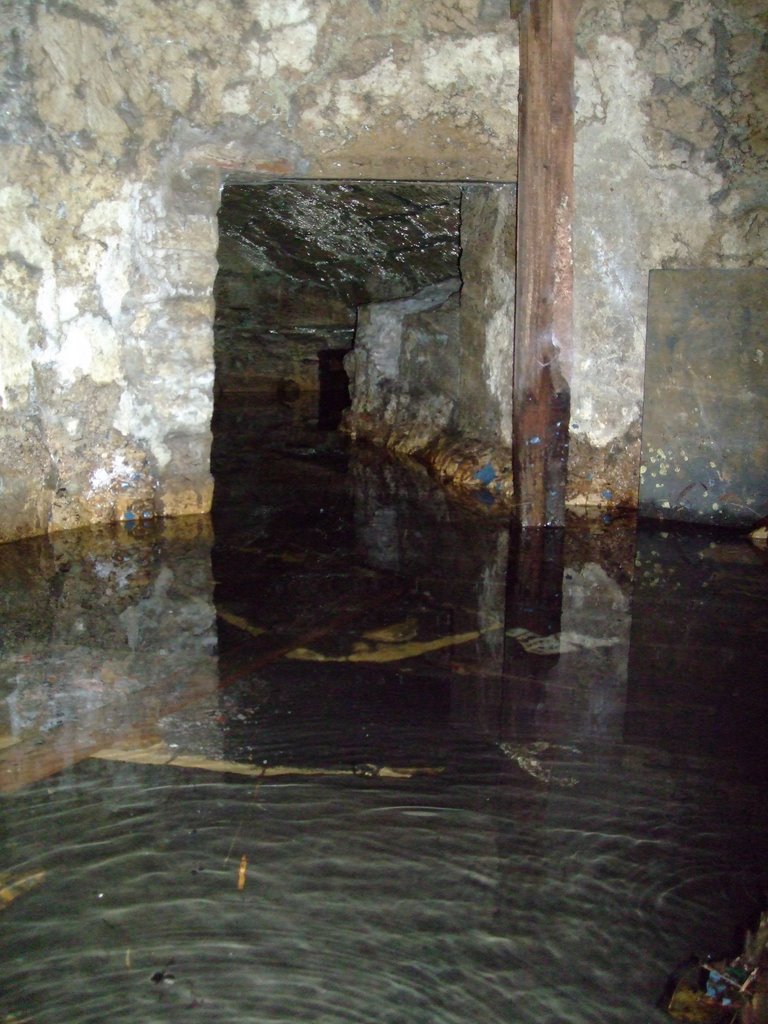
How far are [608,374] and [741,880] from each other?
3.05 m

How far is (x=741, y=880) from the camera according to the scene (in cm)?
180

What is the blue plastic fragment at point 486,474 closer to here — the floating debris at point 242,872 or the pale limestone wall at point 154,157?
the pale limestone wall at point 154,157

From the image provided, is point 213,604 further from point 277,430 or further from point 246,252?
point 246,252

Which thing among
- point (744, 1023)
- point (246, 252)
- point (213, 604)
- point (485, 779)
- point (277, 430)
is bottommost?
point (744, 1023)

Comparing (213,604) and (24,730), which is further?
(213,604)

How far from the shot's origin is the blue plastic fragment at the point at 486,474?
198 inches

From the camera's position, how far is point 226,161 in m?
4.12

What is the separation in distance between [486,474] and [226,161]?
2058 mm

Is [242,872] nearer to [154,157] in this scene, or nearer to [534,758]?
[534,758]

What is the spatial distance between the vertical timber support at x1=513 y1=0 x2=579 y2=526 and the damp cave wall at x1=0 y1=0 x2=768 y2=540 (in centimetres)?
10

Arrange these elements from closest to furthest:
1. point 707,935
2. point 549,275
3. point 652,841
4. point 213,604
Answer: point 707,935, point 652,841, point 213,604, point 549,275

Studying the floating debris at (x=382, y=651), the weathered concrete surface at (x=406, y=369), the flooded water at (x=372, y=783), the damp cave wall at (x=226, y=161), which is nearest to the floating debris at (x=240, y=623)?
the flooded water at (x=372, y=783)

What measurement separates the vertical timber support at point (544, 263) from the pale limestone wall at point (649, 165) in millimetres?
102

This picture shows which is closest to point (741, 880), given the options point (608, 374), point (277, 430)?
point (608, 374)
